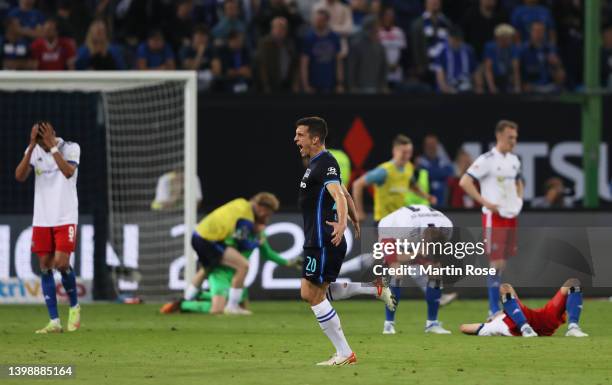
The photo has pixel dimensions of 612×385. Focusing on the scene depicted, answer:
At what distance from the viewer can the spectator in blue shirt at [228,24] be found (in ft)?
73.4

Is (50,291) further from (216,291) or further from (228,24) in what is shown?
(228,24)

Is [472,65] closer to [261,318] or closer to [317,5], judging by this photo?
[317,5]

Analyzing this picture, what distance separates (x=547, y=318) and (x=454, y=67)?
906cm

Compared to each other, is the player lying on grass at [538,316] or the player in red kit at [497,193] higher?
the player in red kit at [497,193]

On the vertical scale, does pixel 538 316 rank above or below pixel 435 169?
below

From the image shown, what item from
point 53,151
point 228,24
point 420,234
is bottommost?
point 420,234

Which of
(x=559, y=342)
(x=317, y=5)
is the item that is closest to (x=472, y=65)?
(x=317, y=5)

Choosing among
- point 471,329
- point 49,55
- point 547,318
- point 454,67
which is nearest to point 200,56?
point 49,55

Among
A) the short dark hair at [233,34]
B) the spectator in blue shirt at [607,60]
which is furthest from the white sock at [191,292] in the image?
the spectator in blue shirt at [607,60]

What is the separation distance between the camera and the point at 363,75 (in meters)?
22.2

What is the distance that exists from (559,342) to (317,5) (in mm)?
11132

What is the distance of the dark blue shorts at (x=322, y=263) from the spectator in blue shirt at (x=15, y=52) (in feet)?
36.8

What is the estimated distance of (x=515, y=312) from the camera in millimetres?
14039

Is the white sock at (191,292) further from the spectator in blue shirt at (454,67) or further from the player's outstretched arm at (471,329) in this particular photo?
the spectator in blue shirt at (454,67)
